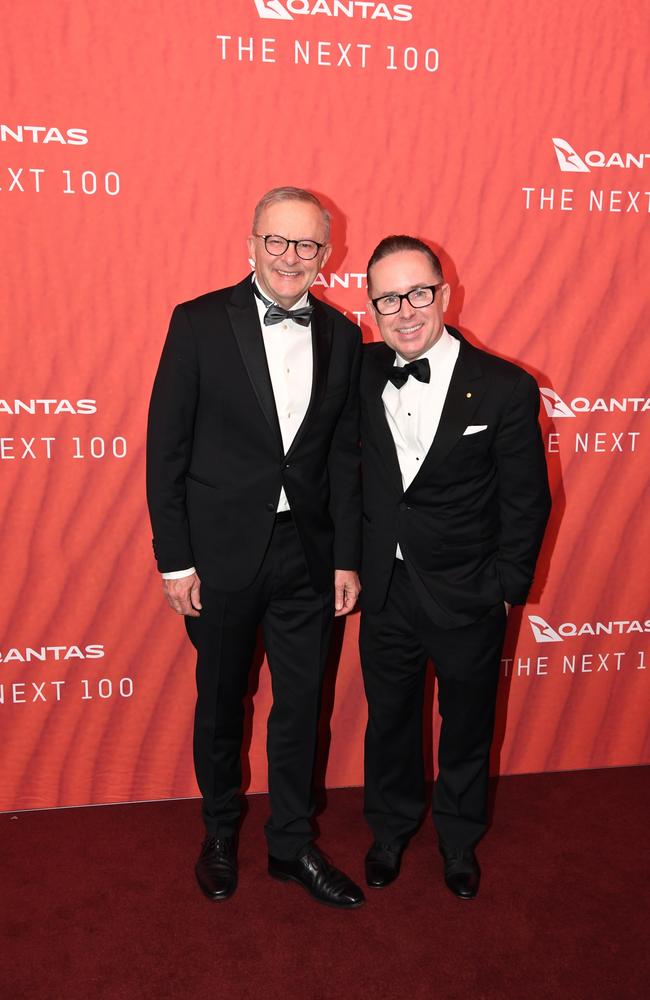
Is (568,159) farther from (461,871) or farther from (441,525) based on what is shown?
(461,871)

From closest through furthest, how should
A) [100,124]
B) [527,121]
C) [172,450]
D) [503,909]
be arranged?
[172,450] → [503,909] → [100,124] → [527,121]

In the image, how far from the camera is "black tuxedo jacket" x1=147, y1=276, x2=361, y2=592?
7.34ft

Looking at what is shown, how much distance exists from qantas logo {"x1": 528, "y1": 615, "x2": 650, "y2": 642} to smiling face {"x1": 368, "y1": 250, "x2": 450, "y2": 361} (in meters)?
1.31

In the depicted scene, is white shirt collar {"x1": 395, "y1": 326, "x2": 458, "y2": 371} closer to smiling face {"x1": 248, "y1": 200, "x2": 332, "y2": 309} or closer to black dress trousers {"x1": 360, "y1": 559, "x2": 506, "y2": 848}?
smiling face {"x1": 248, "y1": 200, "x2": 332, "y2": 309}

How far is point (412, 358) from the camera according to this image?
7.63 ft

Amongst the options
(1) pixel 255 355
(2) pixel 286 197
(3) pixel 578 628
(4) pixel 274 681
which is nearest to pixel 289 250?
(2) pixel 286 197

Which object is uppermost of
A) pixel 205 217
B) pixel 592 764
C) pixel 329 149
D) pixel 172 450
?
pixel 329 149

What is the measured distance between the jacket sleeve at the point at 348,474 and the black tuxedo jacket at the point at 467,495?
3cm

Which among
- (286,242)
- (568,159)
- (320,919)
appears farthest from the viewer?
(568,159)

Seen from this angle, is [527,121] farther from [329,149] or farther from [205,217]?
[205,217]

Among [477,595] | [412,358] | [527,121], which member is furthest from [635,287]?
[477,595]

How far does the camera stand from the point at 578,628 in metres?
3.19

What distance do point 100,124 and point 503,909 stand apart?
2.50m

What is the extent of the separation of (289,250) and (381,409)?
48 centimetres
